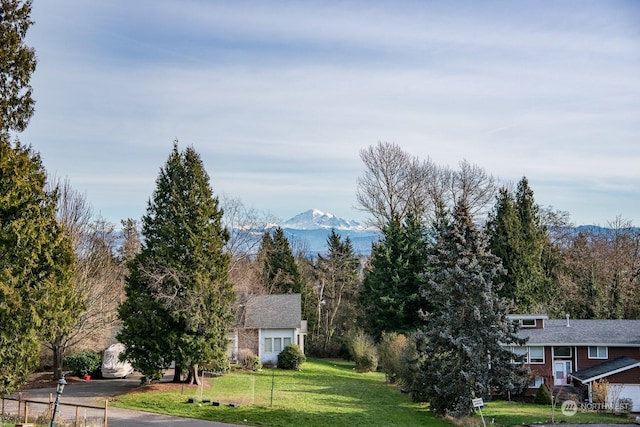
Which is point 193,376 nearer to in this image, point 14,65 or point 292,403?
point 292,403

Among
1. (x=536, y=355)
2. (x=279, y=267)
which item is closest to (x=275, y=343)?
(x=536, y=355)

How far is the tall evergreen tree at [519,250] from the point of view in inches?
1980

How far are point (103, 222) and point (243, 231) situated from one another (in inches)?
414

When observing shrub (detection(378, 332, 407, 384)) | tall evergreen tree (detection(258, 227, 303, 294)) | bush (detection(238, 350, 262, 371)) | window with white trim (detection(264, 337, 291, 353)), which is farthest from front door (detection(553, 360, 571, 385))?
tall evergreen tree (detection(258, 227, 303, 294))

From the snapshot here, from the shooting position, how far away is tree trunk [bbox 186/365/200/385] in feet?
110

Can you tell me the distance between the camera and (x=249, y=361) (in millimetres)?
42531

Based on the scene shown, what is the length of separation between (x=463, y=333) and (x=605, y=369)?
42.4 ft

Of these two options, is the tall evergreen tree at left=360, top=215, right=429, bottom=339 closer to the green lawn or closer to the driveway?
the green lawn

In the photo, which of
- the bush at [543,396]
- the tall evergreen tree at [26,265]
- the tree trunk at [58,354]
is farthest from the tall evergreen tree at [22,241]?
the bush at [543,396]

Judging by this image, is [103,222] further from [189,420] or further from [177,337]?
[189,420]

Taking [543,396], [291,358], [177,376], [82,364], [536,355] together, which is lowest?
[543,396]

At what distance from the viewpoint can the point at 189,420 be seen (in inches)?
1059

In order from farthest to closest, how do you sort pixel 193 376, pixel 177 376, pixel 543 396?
pixel 543 396 → pixel 177 376 → pixel 193 376

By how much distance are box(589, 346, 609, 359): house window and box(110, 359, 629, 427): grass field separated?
21.5ft
